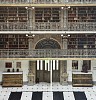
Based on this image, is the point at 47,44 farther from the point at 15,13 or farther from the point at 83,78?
the point at 83,78

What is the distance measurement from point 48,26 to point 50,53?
74.7 inches

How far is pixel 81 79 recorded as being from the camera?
17188mm

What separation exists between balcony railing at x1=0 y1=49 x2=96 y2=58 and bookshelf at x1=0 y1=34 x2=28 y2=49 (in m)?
0.57

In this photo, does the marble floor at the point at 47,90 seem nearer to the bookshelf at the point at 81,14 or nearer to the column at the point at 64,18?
the column at the point at 64,18

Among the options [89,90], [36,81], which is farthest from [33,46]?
[89,90]

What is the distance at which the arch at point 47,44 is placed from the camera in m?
17.2

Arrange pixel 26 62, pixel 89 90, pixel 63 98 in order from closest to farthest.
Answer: pixel 63 98 < pixel 89 90 < pixel 26 62

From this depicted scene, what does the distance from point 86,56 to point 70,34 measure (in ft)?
6.43

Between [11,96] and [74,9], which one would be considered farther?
[74,9]

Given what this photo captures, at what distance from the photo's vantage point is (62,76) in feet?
56.6

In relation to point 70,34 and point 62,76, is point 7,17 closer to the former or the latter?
point 70,34

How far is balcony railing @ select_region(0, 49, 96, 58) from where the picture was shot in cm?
1631

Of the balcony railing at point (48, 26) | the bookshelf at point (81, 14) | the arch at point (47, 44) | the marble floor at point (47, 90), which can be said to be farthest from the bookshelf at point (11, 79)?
the bookshelf at point (81, 14)

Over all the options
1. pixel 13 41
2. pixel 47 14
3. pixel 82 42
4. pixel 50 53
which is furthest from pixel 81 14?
pixel 13 41
